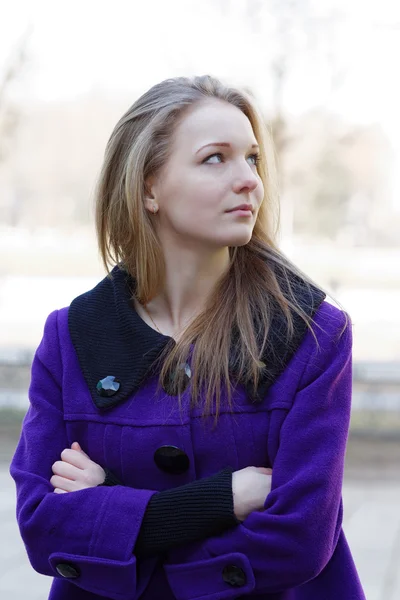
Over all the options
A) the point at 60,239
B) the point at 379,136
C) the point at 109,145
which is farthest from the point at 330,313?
the point at 60,239

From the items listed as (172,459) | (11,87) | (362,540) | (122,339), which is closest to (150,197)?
(122,339)

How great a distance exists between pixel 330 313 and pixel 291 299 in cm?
8

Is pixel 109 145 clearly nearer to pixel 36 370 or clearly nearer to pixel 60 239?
pixel 36 370

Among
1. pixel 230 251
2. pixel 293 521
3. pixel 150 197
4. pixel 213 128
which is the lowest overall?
pixel 293 521

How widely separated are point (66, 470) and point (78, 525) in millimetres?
113

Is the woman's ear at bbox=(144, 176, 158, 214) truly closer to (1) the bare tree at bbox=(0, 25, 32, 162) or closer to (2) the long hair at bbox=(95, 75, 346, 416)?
(2) the long hair at bbox=(95, 75, 346, 416)

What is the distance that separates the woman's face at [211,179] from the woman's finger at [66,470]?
48 centimetres

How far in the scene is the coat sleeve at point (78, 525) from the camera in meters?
1.69

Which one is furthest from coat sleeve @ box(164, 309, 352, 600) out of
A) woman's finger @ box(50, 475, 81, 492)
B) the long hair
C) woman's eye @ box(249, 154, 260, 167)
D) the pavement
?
the pavement

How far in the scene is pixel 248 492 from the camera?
168cm

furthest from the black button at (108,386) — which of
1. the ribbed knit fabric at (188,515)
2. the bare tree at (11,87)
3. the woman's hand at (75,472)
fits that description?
the bare tree at (11,87)

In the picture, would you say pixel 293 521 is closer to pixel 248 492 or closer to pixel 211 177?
pixel 248 492

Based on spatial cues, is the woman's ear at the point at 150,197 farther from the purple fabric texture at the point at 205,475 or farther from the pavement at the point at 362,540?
the pavement at the point at 362,540

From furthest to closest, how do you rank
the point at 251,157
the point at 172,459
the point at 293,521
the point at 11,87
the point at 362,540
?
the point at 11,87 → the point at 362,540 → the point at 251,157 → the point at 172,459 → the point at 293,521
